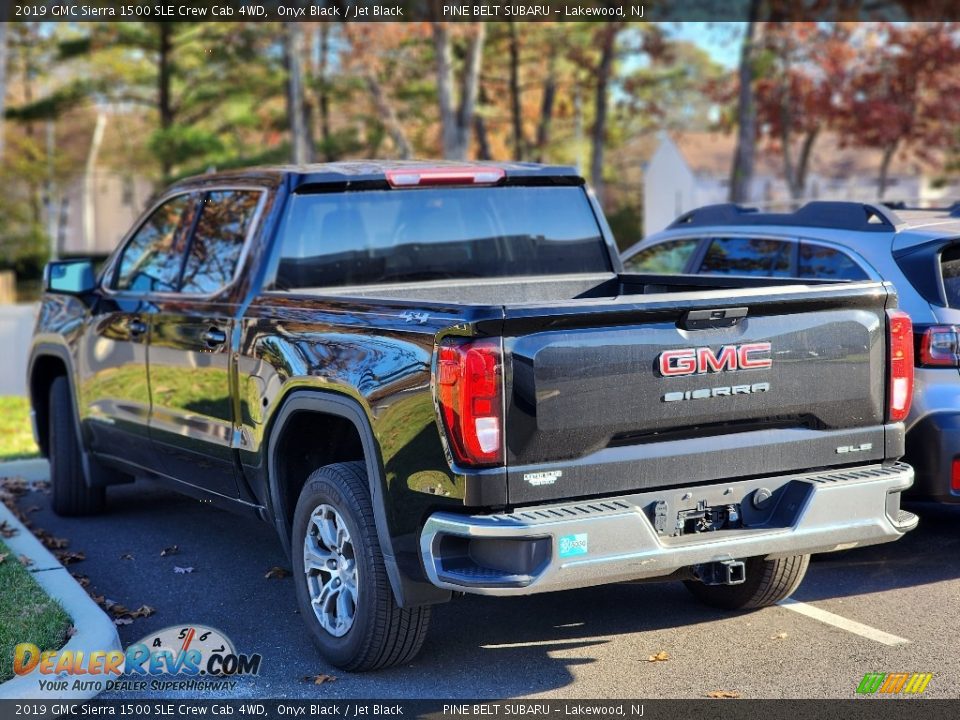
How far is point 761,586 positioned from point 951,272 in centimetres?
199

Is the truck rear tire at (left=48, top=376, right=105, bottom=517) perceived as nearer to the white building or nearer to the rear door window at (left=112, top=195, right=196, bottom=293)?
the rear door window at (left=112, top=195, right=196, bottom=293)

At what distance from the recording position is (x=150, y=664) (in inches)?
211

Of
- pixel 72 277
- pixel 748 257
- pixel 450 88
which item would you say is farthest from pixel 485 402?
pixel 450 88

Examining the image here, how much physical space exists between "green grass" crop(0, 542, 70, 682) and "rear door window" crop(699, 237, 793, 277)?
4432mm

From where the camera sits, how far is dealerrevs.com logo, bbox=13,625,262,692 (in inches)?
196

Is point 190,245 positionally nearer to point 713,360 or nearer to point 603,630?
point 603,630

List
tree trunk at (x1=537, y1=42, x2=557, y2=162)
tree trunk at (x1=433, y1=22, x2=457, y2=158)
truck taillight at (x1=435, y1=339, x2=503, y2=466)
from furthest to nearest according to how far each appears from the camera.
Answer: tree trunk at (x1=537, y1=42, x2=557, y2=162)
tree trunk at (x1=433, y1=22, x2=457, y2=158)
truck taillight at (x1=435, y1=339, x2=503, y2=466)

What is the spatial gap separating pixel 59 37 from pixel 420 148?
46.0ft

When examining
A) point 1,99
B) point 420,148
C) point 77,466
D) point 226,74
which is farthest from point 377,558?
point 420,148

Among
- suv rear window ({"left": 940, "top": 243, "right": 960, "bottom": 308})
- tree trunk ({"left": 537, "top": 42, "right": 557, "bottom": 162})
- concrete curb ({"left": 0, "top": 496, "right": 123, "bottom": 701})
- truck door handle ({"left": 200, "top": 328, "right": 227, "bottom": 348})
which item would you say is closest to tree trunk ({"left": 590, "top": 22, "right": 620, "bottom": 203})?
tree trunk ({"left": 537, "top": 42, "right": 557, "bottom": 162})

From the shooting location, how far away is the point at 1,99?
20.0 metres

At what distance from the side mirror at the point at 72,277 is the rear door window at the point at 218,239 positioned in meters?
1.14

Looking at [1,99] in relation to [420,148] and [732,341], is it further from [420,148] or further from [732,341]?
[420,148]

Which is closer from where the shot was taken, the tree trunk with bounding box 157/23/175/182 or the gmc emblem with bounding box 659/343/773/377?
the gmc emblem with bounding box 659/343/773/377
